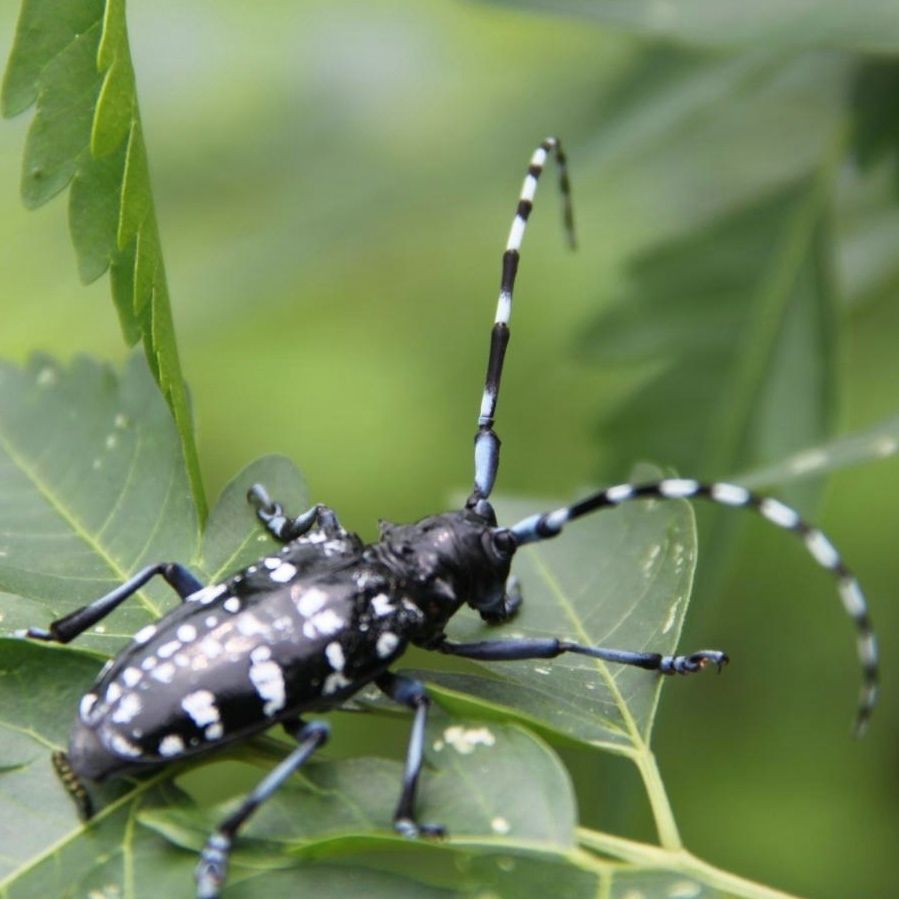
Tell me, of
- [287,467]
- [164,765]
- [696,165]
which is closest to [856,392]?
[696,165]

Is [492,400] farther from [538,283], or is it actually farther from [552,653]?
[538,283]

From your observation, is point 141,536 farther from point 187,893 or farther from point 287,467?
point 187,893

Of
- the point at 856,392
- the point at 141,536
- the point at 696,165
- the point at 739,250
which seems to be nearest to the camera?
the point at 141,536

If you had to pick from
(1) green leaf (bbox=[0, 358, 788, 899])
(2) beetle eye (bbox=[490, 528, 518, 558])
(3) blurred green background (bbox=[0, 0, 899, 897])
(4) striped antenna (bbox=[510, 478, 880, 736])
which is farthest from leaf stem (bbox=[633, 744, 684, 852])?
(3) blurred green background (bbox=[0, 0, 899, 897])

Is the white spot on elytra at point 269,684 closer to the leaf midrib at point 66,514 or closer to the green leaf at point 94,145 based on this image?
the leaf midrib at point 66,514

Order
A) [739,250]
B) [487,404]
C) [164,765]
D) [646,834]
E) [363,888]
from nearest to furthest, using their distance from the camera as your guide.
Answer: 1. [363,888]
2. [164,765]
3. [487,404]
4. [739,250]
5. [646,834]

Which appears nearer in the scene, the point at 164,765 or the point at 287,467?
the point at 164,765

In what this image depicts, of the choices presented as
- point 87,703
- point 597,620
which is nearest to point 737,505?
point 597,620
